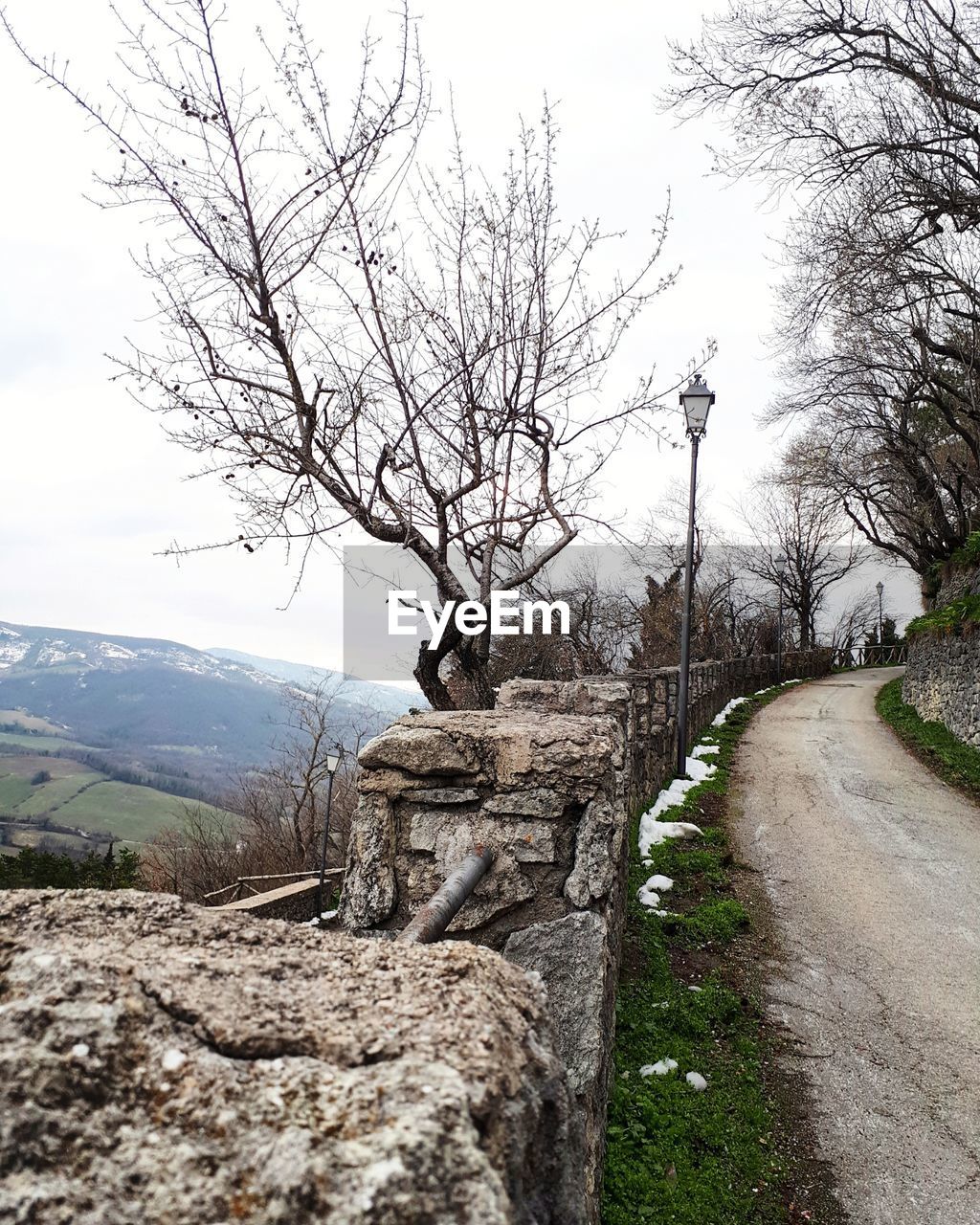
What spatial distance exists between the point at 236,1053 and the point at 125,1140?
0.17 meters

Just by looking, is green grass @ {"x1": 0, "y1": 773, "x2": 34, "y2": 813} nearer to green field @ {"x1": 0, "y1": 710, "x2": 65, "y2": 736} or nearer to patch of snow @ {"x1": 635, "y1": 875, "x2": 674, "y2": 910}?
green field @ {"x1": 0, "y1": 710, "x2": 65, "y2": 736}

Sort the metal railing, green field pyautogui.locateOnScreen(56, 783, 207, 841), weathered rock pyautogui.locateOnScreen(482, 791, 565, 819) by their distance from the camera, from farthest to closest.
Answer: green field pyautogui.locateOnScreen(56, 783, 207, 841) < the metal railing < weathered rock pyautogui.locateOnScreen(482, 791, 565, 819)

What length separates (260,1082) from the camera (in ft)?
3.25

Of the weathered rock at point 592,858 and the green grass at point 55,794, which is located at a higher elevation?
the weathered rock at point 592,858

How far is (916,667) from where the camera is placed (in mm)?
17922

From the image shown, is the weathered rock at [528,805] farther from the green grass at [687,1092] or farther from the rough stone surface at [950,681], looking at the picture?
the rough stone surface at [950,681]

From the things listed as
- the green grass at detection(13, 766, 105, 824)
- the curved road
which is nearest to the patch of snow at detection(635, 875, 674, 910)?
the curved road

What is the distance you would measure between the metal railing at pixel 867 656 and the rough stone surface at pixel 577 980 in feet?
146

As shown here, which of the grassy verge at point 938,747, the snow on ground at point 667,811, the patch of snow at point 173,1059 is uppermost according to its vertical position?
the patch of snow at point 173,1059

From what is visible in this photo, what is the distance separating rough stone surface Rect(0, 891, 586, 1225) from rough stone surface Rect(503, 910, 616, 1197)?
59.8 inches

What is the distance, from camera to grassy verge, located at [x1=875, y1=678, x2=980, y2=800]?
1088 cm

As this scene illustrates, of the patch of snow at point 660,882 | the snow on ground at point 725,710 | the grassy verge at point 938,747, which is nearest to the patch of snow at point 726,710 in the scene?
the snow on ground at point 725,710

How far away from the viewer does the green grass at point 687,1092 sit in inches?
121

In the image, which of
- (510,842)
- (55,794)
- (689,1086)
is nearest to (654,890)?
(689,1086)
